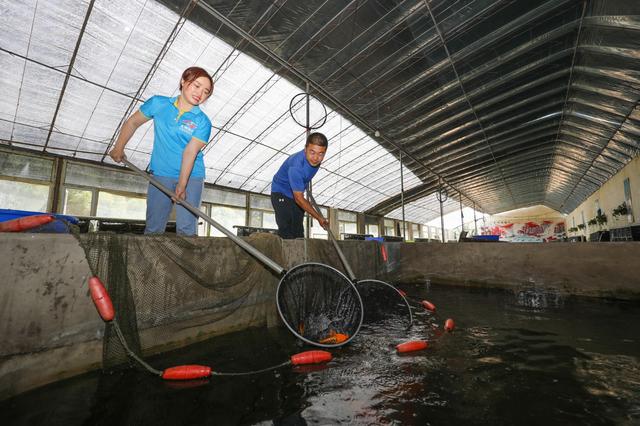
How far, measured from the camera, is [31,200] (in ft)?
31.8

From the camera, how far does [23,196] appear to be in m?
9.56

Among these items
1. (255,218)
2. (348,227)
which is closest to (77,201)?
(255,218)

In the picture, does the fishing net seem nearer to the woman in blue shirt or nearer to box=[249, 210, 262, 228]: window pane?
the woman in blue shirt

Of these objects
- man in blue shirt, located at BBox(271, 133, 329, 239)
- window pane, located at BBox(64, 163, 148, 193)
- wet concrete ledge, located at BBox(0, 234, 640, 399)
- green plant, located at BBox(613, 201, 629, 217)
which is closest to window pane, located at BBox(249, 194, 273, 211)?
window pane, located at BBox(64, 163, 148, 193)

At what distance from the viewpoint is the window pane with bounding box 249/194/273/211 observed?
53.6 feet

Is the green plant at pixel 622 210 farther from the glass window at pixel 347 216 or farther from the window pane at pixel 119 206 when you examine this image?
the window pane at pixel 119 206

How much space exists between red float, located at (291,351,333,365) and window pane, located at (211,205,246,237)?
42.8ft

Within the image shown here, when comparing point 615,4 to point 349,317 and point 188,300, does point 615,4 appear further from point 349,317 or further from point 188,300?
point 188,300

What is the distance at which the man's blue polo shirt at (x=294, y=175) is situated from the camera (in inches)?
146

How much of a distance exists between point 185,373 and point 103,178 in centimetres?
1298

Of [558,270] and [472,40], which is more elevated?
[472,40]

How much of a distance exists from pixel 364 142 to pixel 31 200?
13.4 metres

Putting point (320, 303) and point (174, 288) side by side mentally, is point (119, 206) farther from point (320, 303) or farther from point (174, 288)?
point (320, 303)

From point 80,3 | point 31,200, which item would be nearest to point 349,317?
point 80,3
